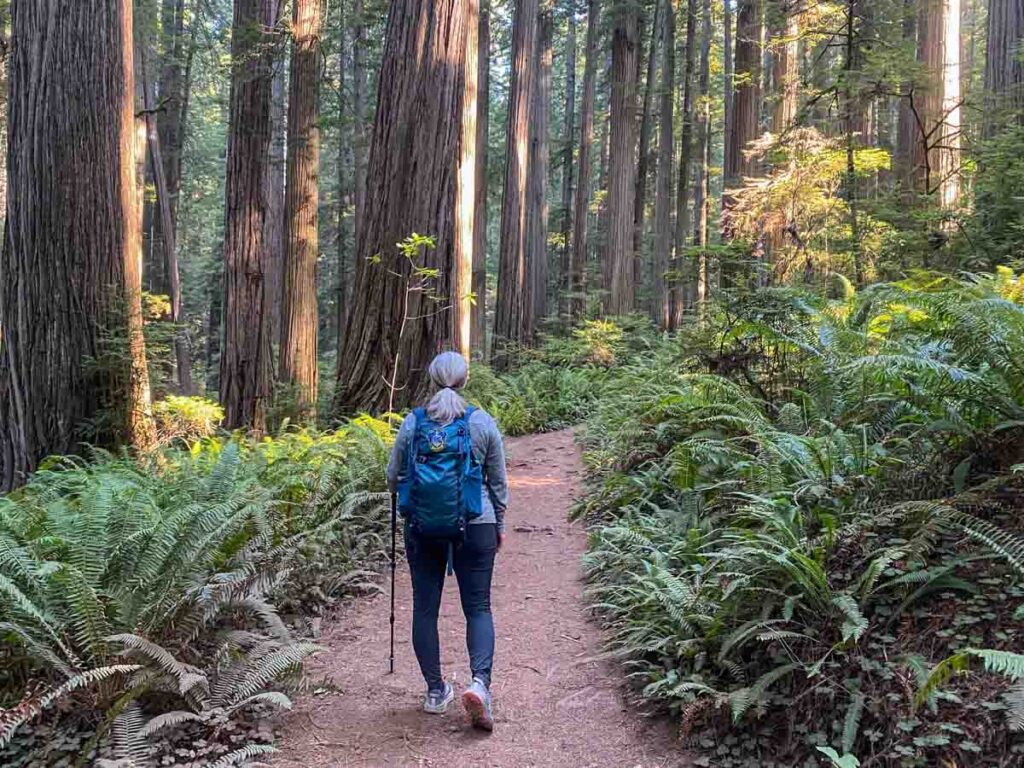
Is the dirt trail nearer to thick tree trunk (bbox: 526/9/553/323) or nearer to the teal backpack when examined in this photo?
the teal backpack

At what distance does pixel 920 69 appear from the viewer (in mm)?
8562

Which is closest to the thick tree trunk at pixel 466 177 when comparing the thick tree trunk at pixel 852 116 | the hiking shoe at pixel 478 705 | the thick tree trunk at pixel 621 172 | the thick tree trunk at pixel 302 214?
the thick tree trunk at pixel 302 214

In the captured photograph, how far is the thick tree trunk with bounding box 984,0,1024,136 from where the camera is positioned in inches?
330

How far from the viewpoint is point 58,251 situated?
6.55 meters

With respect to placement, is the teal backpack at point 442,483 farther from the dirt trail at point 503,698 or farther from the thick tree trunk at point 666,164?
the thick tree trunk at point 666,164

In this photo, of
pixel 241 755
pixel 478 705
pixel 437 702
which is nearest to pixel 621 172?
pixel 437 702

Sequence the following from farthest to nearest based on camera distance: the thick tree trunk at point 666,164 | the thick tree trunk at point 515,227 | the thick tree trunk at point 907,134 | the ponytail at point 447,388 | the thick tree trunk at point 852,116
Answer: the thick tree trunk at point 666,164
the thick tree trunk at point 515,227
the thick tree trunk at point 907,134
the thick tree trunk at point 852,116
the ponytail at point 447,388

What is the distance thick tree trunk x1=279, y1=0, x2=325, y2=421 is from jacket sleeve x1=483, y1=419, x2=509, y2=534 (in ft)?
24.8

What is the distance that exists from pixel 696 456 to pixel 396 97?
5706mm

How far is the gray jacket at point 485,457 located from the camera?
11.7 ft

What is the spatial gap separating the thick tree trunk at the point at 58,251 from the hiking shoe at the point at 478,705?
4.94m

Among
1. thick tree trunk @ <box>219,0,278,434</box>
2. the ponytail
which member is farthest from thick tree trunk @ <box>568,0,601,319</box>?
the ponytail

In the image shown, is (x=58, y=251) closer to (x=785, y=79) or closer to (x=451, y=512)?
A: (x=451, y=512)

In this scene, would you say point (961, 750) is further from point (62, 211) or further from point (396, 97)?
point (396, 97)
